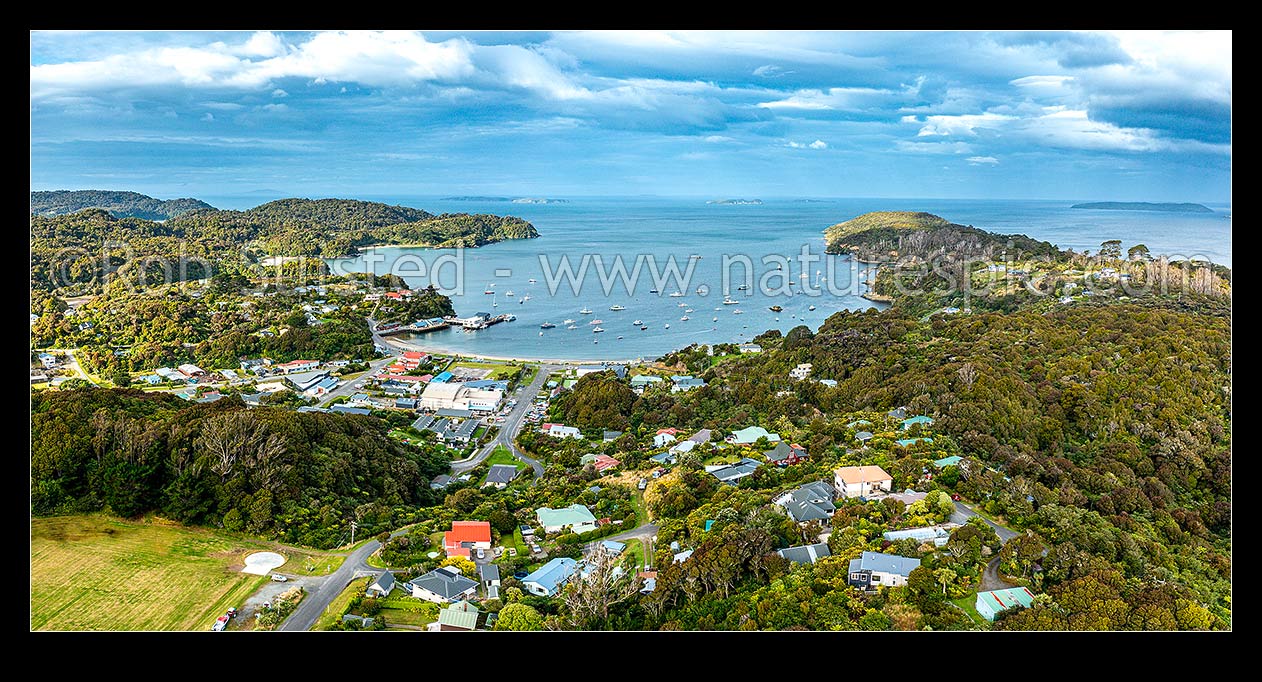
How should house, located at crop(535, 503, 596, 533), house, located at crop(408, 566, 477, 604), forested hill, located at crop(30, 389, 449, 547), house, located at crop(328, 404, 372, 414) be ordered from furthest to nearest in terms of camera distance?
house, located at crop(328, 404, 372, 414) → house, located at crop(535, 503, 596, 533) → forested hill, located at crop(30, 389, 449, 547) → house, located at crop(408, 566, 477, 604)

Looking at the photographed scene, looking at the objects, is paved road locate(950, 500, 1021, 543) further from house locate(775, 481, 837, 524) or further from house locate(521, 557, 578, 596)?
house locate(521, 557, 578, 596)

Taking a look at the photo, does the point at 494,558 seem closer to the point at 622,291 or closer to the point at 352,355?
the point at 352,355

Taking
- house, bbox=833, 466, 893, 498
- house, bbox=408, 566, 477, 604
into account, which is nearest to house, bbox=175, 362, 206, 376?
house, bbox=408, 566, 477, 604

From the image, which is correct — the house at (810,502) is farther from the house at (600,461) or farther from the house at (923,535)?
the house at (600,461)

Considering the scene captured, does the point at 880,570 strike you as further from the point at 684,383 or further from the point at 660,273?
the point at 660,273

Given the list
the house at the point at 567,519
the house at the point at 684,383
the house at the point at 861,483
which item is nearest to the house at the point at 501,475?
the house at the point at 567,519

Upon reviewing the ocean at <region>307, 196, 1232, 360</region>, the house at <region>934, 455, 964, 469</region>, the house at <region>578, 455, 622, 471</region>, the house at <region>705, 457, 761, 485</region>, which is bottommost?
the house at <region>578, 455, 622, 471</region>

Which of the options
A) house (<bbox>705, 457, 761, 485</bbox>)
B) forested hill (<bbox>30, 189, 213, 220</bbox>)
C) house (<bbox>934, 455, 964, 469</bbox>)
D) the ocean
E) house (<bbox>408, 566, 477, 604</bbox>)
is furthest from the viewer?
forested hill (<bbox>30, 189, 213, 220</bbox>)
